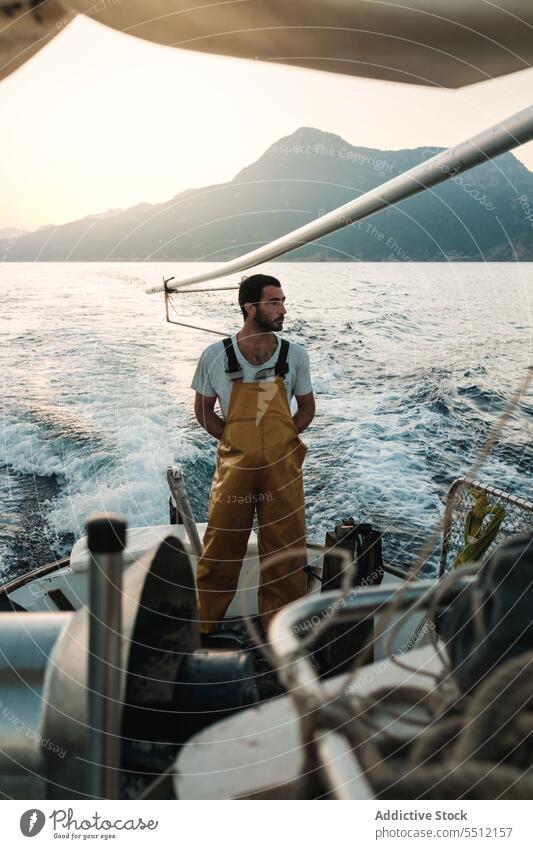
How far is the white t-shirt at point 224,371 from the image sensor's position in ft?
5.96

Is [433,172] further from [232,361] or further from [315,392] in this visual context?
[315,392]

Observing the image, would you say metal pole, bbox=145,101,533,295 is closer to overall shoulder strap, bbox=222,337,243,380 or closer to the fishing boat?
the fishing boat

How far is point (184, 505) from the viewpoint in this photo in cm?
188

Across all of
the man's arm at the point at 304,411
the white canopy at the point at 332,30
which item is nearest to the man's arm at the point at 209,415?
the man's arm at the point at 304,411

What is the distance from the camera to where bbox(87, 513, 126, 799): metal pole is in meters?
0.53

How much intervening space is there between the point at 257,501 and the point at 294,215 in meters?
1.54

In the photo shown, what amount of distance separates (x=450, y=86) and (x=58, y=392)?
4446mm

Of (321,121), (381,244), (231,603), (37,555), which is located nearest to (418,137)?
(321,121)

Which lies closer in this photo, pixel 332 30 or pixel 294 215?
pixel 332 30

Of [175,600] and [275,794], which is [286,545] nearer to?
[275,794]
